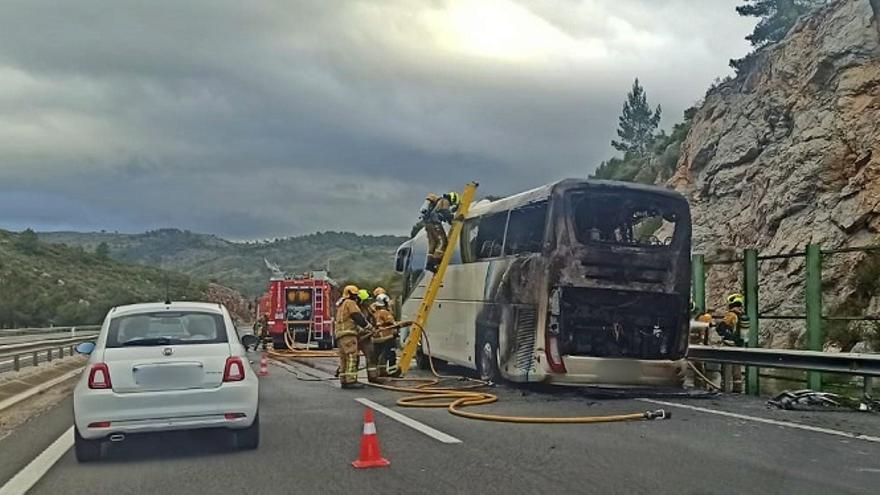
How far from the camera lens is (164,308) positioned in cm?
1034

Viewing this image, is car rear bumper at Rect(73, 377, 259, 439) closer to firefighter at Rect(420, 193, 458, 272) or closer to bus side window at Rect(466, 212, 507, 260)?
bus side window at Rect(466, 212, 507, 260)

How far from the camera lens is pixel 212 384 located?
9602 millimetres

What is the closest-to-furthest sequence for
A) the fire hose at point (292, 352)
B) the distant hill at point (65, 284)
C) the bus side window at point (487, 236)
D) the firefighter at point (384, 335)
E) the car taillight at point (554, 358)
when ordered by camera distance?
the car taillight at point (554, 358) → the bus side window at point (487, 236) → the firefighter at point (384, 335) → the fire hose at point (292, 352) → the distant hill at point (65, 284)

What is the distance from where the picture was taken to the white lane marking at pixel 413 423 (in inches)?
415

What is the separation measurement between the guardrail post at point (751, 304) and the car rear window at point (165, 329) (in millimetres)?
9076

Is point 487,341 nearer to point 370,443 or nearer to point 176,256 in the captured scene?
point 370,443

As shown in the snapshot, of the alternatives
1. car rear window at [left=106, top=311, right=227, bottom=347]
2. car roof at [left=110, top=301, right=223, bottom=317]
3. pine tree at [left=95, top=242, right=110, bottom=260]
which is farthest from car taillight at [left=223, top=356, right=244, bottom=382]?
pine tree at [left=95, top=242, right=110, bottom=260]

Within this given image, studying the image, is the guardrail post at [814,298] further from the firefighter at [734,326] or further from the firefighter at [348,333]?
the firefighter at [348,333]

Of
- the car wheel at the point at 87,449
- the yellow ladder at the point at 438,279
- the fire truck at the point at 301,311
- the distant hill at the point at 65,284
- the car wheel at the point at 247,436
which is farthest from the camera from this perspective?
the distant hill at the point at 65,284

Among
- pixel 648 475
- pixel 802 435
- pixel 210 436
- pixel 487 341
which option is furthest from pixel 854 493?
pixel 487 341

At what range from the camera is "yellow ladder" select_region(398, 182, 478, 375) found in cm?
1900

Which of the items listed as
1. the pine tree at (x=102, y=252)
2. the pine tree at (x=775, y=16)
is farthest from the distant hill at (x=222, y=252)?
the pine tree at (x=775, y=16)

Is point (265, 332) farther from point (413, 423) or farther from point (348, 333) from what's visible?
point (413, 423)

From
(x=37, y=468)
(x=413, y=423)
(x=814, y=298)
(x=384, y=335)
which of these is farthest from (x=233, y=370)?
(x=814, y=298)
